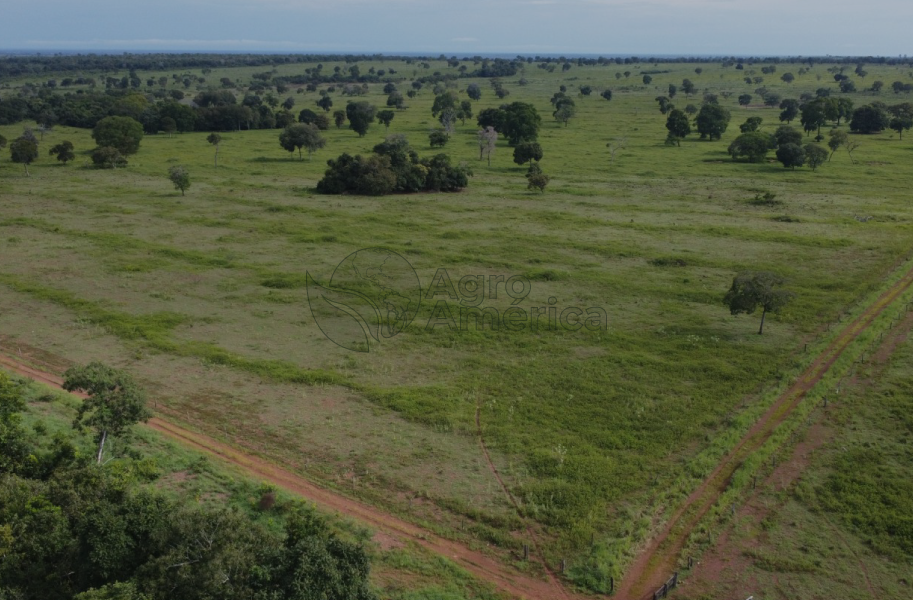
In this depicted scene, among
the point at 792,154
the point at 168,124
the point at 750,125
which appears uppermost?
the point at 750,125

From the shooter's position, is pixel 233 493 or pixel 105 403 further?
pixel 105 403

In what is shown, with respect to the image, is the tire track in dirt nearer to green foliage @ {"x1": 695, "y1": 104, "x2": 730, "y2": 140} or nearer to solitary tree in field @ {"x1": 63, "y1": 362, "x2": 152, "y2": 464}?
solitary tree in field @ {"x1": 63, "y1": 362, "x2": 152, "y2": 464}

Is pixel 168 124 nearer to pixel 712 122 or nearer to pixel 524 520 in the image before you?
pixel 712 122

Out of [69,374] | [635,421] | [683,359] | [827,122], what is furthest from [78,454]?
[827,122]

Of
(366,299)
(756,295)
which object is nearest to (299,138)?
(366,299)

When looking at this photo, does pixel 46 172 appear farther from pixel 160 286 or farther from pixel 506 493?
pixel 506 493

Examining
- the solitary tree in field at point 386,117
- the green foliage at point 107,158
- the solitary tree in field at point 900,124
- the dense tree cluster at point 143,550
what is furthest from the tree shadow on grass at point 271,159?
the solitary tree in field at point 900,124
